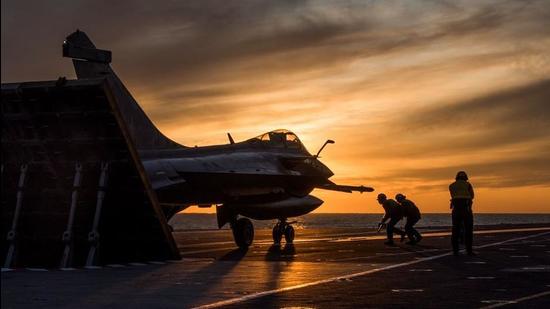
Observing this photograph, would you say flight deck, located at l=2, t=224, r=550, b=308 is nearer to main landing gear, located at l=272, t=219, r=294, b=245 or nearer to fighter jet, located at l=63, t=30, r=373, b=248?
fighter jet, located at l=63, t=30, r=373, b=248

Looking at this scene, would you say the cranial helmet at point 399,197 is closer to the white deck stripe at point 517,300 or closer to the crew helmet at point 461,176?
the crew helmet at point 461,176

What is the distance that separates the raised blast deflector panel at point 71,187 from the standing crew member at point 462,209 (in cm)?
819

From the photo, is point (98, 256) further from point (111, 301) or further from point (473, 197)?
point (473, 197)

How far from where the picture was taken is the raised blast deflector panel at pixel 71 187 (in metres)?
19.8

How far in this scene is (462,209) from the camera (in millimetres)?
24109

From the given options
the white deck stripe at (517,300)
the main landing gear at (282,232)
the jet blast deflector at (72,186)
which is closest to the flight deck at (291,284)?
the white deck stripe at (517,300)

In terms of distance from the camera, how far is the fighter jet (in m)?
31.3

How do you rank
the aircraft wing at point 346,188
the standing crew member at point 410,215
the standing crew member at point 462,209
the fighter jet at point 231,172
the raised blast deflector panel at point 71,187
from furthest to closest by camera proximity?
the aircraft wing at point 346,188, the standing crew member at point 410,215, the fighter jet at point 231,172, the standing crew member at point 462,209, the raised blast deflector panel at point 71,187

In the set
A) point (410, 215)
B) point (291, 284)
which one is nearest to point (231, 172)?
point (410, 215)

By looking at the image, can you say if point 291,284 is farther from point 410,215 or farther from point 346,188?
point 346,188

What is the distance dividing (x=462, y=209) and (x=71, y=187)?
1120 cm

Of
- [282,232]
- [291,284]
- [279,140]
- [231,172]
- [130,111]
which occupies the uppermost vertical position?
[130,111]

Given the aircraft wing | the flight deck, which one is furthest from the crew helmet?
the aircraft wing

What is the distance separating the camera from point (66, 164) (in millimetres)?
20750
